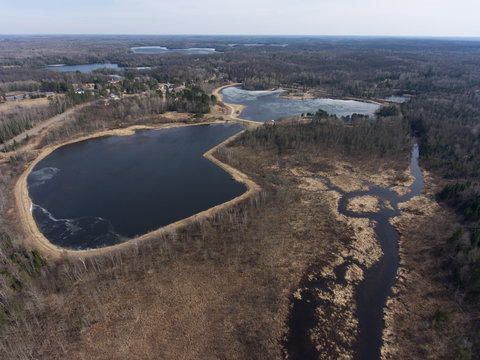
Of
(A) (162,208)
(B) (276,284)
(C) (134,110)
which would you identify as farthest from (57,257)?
(C) (134,110)

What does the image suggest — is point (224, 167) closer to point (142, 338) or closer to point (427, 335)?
point (142, 338)

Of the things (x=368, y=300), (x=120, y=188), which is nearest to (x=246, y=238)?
(x=368, y=300)

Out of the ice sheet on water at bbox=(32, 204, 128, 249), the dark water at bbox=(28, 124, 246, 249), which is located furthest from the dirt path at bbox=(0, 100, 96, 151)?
the ice sheet on water at bbox=(32, 204, 128, 249)

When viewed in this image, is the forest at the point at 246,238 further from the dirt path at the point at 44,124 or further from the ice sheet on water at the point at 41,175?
the ice sheet on water at the point at 41,175

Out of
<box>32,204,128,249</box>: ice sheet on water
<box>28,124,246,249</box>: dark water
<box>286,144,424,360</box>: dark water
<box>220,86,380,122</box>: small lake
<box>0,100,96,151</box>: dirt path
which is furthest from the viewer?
<box>220,86,380,122</box>: small lake

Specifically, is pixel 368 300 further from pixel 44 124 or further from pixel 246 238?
pixel 44 124

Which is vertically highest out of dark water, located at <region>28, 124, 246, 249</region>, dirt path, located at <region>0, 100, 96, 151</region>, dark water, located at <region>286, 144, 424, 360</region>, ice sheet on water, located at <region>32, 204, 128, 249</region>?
dirt path, located at <region>0, 100, 96, 151</region>

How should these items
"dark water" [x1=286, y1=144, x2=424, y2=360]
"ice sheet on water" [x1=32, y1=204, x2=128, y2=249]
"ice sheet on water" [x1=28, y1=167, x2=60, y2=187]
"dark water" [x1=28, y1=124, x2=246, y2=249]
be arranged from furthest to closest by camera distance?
1. "ice sheet on water" [x1=28, y1=167, x2=60, y2=187]
2. "dark water" [x1=28, y1=124, x2=246, y2=249]
3. "ice sheet on water" [x1=32, y1=204, x2=128, y2=249]
4. "dark water" [x1=286, y1=144, x2=424, y2=360]

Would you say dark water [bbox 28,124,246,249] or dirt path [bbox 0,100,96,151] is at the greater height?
dirt path [bbox 0,100,96,151]

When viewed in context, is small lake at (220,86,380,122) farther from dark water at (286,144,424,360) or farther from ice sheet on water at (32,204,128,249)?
ice sheet on water at (32,204,128,249)
